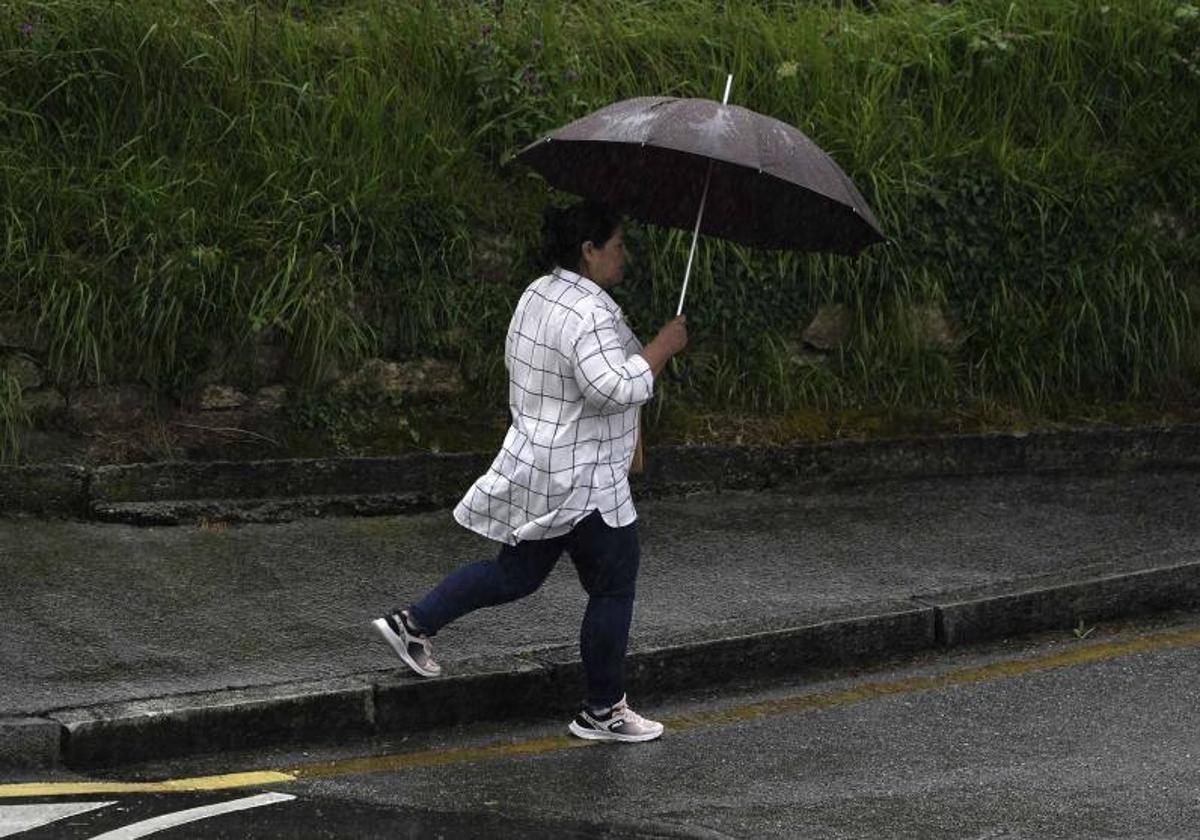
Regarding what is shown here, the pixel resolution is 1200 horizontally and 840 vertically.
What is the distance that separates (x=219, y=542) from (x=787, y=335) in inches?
112

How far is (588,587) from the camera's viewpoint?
5.95m

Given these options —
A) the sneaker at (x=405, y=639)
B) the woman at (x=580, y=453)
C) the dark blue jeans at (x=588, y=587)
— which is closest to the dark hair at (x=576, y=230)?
the woman at (x=580, y=453)

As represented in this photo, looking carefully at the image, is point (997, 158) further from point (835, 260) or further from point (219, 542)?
point (219, 542)

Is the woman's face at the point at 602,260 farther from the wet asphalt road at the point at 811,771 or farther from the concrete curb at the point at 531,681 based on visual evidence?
the wet asphalt road at the point at 811,771

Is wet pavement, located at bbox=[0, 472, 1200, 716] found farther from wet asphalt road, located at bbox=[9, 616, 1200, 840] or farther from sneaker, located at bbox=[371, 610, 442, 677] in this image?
wet asphalt road, located at bbox=[9, 616, 1200, 840]

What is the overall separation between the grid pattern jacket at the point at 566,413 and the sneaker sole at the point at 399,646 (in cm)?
45

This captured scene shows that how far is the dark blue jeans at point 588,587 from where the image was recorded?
19.3 feet

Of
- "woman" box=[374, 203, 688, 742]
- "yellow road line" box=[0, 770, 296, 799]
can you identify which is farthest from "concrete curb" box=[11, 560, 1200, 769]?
"woman" box=[374, 203, 688, 742]

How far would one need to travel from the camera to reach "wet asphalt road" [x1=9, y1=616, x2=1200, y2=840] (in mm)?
5117

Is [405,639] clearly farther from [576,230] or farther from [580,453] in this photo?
[576,230]

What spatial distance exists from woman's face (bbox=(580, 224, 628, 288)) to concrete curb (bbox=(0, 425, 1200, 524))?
2.51 m

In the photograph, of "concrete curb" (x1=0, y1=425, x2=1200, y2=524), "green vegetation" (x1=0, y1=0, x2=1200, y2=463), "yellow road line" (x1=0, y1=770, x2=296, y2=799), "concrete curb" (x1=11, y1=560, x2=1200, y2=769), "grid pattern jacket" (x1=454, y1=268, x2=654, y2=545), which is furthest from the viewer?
"green vegetation" (x1=0, y1=0, x2=1200, y2=463)

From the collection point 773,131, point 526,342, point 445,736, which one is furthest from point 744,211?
point 445,736

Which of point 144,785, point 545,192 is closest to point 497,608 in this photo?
point 144,785
